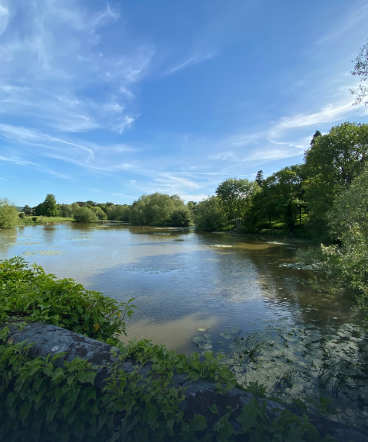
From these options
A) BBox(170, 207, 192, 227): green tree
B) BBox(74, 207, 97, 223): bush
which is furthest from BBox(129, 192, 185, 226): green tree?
BBox(74, 207, 97, 223): bush

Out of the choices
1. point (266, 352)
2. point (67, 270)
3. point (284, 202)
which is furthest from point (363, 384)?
point (284, 202)

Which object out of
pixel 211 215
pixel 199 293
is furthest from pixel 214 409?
pixel 211 215

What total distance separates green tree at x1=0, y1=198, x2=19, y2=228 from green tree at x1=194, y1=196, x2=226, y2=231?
142 feet

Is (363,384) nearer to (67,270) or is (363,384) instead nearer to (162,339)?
(162,339)

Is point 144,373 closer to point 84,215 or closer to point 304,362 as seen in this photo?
point 304,362

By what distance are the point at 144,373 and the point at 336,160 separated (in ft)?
91.0

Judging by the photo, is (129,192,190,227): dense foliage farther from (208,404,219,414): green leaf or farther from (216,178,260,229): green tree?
(208,404,219,414): green leaf

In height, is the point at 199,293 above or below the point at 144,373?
below

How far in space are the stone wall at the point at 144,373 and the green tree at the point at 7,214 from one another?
216ft

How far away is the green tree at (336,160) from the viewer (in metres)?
23.5

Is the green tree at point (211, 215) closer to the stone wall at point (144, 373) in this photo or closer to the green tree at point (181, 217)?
the green tree at point (181, 217)

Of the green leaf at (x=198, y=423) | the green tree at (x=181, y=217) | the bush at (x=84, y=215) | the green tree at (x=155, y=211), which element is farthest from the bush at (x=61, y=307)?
the bush at (x=84, y=215)

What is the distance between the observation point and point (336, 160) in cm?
2431

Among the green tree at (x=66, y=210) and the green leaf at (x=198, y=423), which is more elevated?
the green tree at (x=66, y=210)
